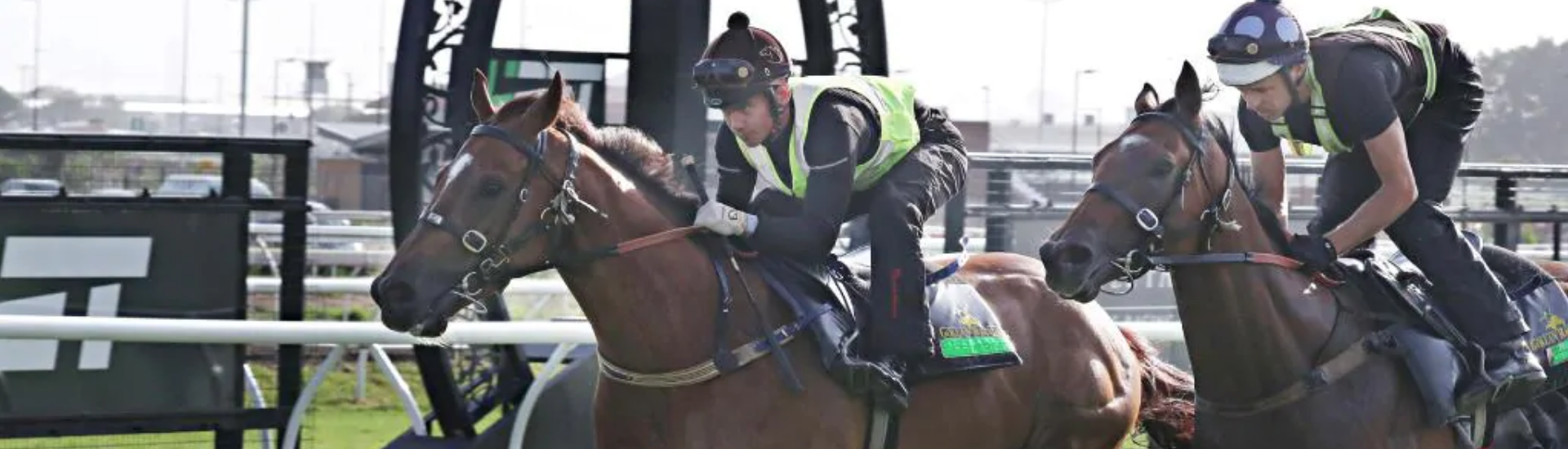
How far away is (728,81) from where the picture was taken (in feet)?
15.8

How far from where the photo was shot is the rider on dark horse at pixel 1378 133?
4531 millimetres

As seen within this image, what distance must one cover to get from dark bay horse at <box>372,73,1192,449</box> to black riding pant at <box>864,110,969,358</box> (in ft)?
0.55

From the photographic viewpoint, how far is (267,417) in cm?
675

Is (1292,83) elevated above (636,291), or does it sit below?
above

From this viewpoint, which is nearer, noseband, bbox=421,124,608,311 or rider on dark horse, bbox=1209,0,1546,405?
noseband, bbox=421,124,608,311

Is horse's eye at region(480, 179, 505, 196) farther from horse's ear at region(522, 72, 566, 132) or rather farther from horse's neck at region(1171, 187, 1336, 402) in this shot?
horse's neck at region(1171, 187, 1336, 402)

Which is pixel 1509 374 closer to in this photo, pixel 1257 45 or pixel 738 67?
pixel 1257 45

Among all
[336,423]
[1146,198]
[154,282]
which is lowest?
[336,423]

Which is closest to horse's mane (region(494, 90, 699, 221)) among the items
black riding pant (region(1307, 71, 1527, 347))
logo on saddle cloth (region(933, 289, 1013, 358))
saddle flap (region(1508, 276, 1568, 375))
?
logo on saddle cloth (region(933, 289, 1013, 358))

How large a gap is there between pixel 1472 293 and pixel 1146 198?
0.95 m

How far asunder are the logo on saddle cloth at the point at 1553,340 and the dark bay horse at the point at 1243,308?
391 mm

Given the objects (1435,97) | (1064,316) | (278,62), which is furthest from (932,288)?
(278,62)

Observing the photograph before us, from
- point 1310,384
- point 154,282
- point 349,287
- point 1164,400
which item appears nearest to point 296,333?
point 154,282

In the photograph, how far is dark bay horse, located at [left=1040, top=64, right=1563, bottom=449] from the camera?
4.38m
